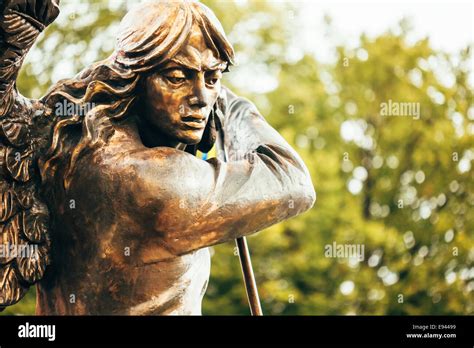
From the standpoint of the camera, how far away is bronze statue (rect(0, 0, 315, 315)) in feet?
17.9

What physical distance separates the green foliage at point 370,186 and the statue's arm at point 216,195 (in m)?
13.8

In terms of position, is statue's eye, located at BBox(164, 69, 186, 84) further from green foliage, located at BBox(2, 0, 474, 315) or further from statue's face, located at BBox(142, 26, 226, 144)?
green foliage, located at BBox(2, 0, 474, 315)

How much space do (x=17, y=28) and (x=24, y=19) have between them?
0.19 ft

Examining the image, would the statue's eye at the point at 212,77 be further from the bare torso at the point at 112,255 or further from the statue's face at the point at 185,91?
the bare torso at the point at 112,255

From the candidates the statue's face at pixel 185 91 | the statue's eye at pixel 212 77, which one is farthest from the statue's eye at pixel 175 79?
the statue's eye at pixel 212 77

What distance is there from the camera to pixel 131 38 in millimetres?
5551

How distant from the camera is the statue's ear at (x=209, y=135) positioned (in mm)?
6000

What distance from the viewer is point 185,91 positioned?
5.54 metres

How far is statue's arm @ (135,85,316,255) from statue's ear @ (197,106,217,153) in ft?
1.11

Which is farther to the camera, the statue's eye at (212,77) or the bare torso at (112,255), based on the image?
the statue's eye at (212,77)

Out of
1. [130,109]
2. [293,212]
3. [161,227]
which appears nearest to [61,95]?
[130,109]
